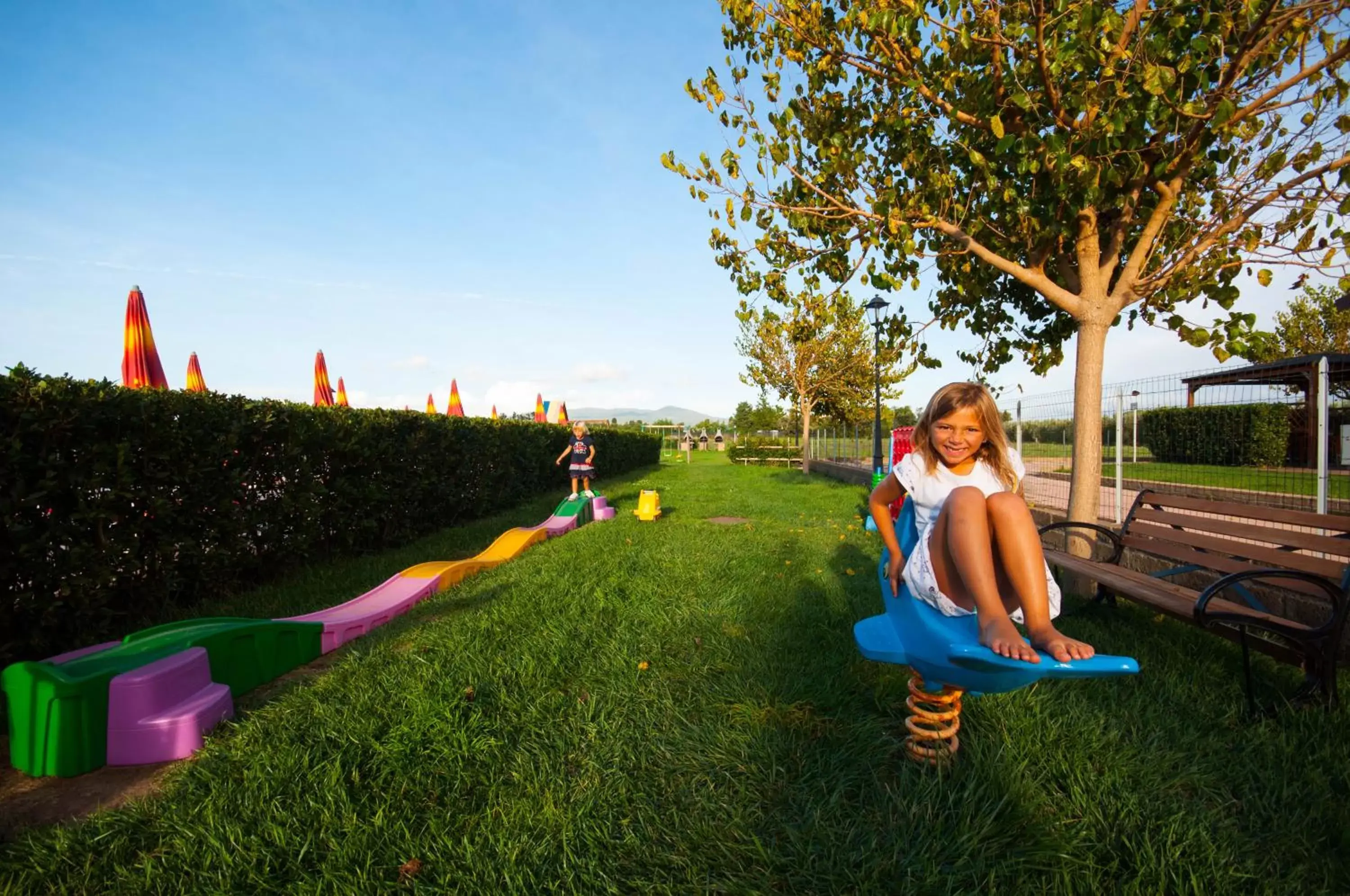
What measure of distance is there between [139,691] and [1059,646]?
133 inches

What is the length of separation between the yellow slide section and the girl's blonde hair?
4121 mm

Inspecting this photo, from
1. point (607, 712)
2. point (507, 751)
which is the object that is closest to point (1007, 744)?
point (607, 712)

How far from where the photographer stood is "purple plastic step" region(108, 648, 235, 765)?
2.58 metres

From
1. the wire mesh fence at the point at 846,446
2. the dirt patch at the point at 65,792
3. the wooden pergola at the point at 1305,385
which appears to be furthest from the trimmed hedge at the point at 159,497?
the wire mesh fence at the point at 846,446

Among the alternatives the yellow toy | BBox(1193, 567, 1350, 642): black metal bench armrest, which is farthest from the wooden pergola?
the yellow toy

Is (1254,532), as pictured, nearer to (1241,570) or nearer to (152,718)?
(1241,570)

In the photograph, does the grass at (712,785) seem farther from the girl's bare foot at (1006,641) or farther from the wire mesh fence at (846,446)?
the wire mesh fence at (846,446)

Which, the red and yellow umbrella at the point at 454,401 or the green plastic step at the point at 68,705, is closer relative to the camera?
the green plastic step at the point at 68,705

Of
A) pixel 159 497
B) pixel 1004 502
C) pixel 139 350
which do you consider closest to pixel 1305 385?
pixel 1004 502

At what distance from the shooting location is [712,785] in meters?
2.31

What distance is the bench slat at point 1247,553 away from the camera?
3.29m

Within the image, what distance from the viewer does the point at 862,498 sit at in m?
12.9

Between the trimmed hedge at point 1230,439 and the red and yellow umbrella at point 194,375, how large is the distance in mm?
12112

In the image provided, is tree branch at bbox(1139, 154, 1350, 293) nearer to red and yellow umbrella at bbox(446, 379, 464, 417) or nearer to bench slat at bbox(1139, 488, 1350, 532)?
bench slat at bbox(1139, 488, 1350, 532)
